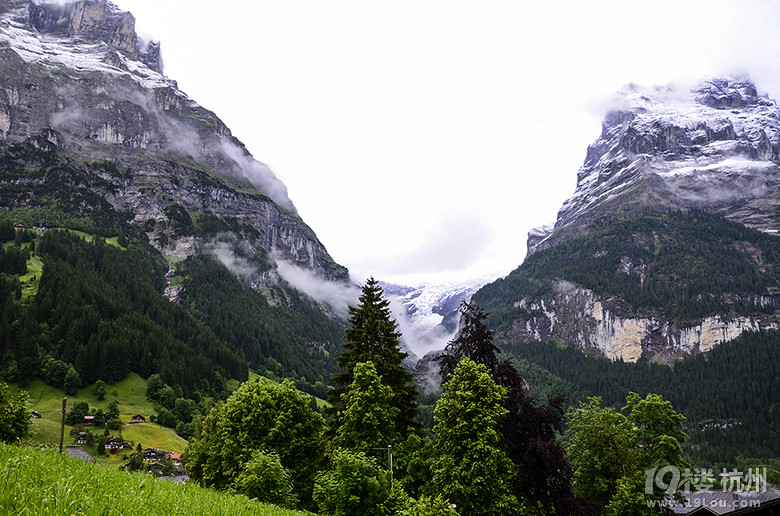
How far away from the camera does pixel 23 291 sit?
14288 cm

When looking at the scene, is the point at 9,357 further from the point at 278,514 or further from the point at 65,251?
the point at 278,514

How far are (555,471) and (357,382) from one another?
15522 mm

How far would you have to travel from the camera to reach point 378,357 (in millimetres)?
39000

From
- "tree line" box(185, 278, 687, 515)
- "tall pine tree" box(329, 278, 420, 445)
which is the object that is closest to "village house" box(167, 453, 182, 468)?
"tree line" box(185, 278, 687, 515)

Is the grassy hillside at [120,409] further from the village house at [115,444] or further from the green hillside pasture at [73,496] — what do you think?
the green hillside pasture at [73,496]

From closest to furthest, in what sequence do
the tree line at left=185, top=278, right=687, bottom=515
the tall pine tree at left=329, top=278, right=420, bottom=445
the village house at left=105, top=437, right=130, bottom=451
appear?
the tree line at left=185, top=278, right=687, bottom=515 → the tall pine tree at left=329, top=278, right=420, bottom=445 → the village house at left=105, top=437, right=130, bottom=451

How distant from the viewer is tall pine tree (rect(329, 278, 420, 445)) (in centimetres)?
3875

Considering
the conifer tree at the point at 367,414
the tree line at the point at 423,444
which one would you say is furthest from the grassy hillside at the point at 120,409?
the conifer tree at the point at 367,414

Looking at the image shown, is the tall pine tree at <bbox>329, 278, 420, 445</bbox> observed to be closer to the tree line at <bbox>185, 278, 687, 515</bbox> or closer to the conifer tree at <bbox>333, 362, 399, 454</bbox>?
the tree line at <bbox>185, 278, 687, 515</bbox>

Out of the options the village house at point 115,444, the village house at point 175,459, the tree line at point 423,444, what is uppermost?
the tree line at point 423,444

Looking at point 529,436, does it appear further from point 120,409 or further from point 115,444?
point 120,409

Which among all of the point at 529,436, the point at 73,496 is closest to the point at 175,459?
the point at 529,436

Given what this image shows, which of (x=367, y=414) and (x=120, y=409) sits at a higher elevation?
(x=367, y=414)

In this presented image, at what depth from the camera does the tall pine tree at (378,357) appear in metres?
38.8
